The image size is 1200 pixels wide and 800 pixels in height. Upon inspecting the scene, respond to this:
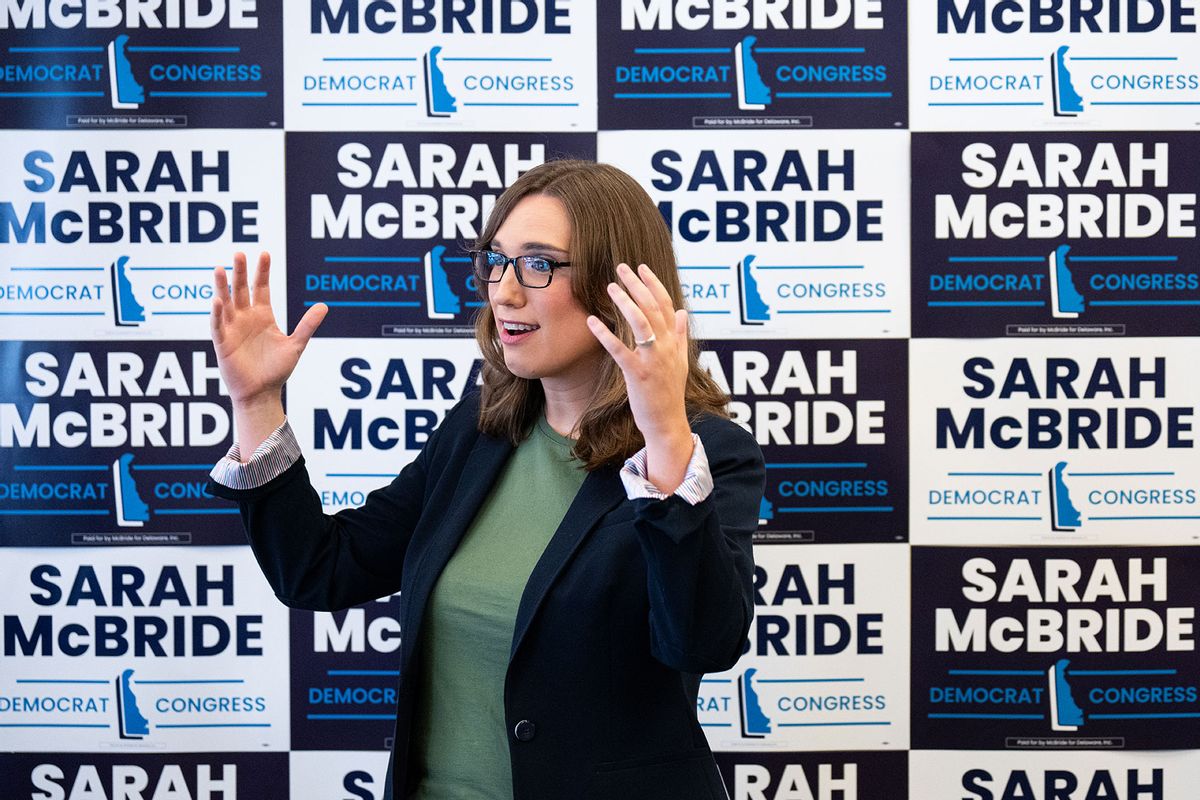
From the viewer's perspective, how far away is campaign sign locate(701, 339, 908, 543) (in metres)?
2.25

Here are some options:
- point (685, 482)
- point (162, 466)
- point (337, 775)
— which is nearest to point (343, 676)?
point (337, 775)

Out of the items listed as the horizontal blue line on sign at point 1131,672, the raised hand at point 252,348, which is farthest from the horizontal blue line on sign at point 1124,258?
the raised hand at point 252,348

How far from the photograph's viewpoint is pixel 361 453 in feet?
7.43

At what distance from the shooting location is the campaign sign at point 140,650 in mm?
2273

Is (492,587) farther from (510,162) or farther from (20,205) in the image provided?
(20,205)

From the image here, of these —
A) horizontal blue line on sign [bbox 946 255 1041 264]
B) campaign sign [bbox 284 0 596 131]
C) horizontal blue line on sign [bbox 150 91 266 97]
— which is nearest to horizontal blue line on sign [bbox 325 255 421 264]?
campaign sign [bbox 284 0 596 131]

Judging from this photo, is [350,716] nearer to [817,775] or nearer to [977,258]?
[817,775]

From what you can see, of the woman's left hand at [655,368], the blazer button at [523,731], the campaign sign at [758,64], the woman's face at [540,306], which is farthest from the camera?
the campaign sign at [758,64]

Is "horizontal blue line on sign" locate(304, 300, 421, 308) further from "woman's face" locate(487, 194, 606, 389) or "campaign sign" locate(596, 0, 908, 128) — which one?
"woman's face" locate(487, 194, 606, 389)

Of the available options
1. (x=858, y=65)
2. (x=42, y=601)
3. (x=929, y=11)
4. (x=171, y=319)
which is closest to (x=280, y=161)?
(x=171, y=319)

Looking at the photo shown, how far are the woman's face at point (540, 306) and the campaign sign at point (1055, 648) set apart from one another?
130cm

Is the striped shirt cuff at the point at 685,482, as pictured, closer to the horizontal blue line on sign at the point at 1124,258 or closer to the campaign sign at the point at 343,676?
the campaign sign at the point at 343,676

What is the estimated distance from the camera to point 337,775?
7.48ft

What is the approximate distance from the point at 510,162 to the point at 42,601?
1.39 metres
